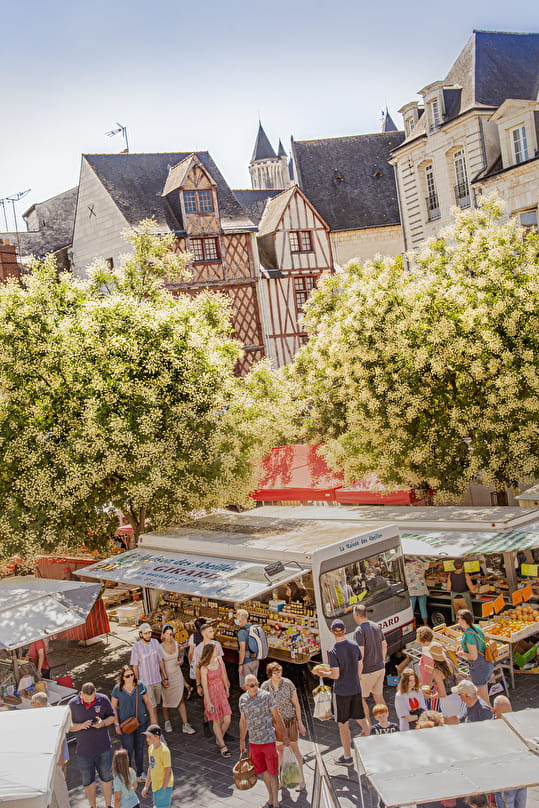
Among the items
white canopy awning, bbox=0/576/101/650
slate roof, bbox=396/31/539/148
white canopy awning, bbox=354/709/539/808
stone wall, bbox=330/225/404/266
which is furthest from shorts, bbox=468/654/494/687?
stone wall, bbox=330/225/404/266

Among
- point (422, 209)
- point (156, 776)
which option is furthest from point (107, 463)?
point (422, 209)

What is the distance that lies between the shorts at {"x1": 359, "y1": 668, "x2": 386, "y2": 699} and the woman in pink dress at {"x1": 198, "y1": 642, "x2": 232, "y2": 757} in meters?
1.63

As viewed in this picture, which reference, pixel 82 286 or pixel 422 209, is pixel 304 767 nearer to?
pixel 82 286

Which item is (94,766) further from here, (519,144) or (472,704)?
(519,144)

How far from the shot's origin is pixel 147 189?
28719 mm

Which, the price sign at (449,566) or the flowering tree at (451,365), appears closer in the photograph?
the price sign at (449,566)

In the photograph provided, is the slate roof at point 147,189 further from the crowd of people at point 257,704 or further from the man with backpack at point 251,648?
the crowd of people at point 257,704

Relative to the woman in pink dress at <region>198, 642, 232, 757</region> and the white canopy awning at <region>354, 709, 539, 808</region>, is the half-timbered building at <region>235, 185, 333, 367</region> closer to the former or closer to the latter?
the woman in pink dress at <region>198, 642, 232, 757</region>

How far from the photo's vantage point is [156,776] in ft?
22.1

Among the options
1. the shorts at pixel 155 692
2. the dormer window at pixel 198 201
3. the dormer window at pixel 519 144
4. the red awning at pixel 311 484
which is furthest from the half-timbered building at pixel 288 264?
the shorts at pixel 155 692

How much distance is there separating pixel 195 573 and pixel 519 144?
15.8 metres

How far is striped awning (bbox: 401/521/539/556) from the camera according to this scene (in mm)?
10492

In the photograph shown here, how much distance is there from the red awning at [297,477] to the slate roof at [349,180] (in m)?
18.4

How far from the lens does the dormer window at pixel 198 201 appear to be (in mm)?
27938
